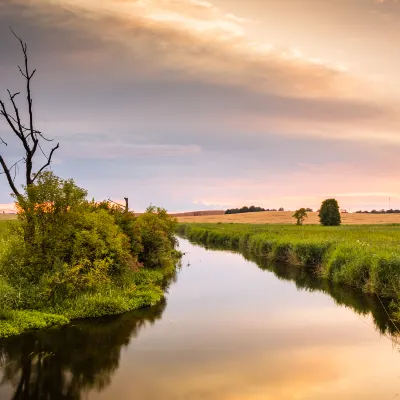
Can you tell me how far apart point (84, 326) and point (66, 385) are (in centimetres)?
473

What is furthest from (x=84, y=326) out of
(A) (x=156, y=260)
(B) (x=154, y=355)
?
(A) (x=156, y=260)

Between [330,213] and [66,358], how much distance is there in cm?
7469

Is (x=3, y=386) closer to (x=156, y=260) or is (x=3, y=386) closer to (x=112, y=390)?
(x=112, y=390)

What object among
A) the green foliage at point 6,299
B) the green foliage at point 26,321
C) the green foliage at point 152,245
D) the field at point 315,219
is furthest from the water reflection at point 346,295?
the field at point 315,219

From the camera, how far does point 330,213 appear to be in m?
81.8

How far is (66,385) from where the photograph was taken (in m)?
10.5

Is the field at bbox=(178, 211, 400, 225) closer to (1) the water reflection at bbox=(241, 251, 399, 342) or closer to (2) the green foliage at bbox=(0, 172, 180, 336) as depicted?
(1) the water reflection at bbox=(241, 251, 399, 342)

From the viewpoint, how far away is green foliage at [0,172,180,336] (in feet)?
53.0

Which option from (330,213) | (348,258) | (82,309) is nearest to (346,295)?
(348,258)

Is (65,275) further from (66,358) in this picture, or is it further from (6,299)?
(66,358)

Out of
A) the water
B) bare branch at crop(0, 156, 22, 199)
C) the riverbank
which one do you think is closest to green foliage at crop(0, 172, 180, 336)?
the riverbank

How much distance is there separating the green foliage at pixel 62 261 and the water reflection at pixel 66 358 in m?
1.27

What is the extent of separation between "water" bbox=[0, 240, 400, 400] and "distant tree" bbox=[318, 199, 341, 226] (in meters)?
63.0

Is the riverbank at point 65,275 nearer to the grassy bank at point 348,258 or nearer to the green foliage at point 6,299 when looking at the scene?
the green foliage at point 6,299
